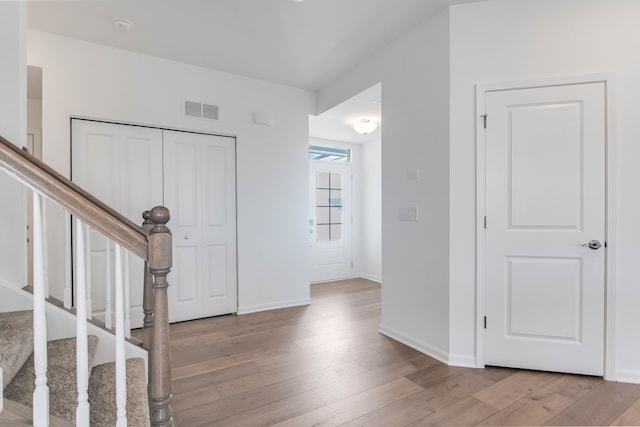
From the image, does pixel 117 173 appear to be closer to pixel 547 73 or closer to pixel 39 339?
pixel 39 339

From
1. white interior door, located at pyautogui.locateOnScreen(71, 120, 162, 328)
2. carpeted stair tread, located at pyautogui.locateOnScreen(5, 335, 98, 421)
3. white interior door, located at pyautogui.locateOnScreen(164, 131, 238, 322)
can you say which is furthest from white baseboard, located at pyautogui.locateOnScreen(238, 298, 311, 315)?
carpeted stair tread, located at pyautogui.locateOnScreen(5, 335, 98, 421)

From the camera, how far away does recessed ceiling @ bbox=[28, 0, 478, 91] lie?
2.42 m

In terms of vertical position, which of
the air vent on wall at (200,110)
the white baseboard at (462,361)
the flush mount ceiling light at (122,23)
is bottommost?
the white baseboard at (462,361)

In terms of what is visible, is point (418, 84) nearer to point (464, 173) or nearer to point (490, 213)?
point (464, 173)

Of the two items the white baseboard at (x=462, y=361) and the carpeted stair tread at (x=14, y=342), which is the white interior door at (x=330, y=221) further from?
the carpeted stair tread at (x=14, y=342)

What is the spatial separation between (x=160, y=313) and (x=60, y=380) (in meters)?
0.66

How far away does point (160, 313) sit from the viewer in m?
1.14

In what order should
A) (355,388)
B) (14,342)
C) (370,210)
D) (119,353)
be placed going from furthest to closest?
(370,210) < (355,388) < (14,342) < (119,353)

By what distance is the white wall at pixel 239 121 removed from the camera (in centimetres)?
282

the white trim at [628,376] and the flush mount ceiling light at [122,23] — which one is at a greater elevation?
the flush mount ceiling light at [122,23]

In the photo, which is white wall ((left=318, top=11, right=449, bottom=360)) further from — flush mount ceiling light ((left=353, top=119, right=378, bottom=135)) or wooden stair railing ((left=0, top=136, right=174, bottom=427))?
wooden stair railing ((left=0, top=136, right=174, bottom=427))

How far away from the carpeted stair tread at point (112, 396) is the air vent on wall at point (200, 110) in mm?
2581

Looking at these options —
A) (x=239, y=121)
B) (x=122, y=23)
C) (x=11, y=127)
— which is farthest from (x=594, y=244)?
(x=122, y=23)

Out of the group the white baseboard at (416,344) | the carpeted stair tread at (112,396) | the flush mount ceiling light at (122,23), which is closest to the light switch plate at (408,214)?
the white baseboard at (416,344)
